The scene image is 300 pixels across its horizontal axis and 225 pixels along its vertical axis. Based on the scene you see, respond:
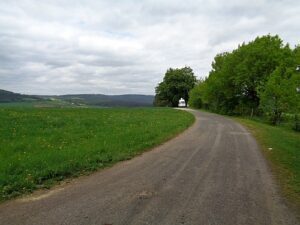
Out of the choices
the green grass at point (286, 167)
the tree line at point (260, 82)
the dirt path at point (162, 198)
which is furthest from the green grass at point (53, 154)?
the tree line at point (260, 82)

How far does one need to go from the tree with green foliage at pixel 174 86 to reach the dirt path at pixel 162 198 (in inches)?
3529

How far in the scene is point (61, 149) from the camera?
1183cm

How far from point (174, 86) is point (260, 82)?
199 feet

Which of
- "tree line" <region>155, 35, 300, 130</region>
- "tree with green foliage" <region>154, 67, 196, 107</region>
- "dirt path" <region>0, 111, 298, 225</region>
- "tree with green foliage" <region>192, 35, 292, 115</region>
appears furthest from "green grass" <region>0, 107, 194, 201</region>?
"tree with green foliage" <region>154, 67, 196, 107</region>

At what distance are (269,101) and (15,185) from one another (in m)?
32.9

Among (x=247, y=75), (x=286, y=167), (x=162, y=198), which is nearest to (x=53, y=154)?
(x=162, y=198)

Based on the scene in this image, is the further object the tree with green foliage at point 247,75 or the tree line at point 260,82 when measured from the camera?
the tree with green foliage at point 247,75

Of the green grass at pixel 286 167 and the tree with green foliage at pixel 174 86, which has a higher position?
the tree with green foliage at pixel 174 86

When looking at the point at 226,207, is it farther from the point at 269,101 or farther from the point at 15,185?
the point at 269,101

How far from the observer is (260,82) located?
129 ft

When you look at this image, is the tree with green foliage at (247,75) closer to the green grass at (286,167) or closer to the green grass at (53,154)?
the green grass at (286,167)

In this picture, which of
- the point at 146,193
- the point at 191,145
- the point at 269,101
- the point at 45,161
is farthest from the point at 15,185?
the point at 269,101

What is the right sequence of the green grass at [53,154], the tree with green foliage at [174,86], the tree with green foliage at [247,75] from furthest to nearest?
the tree with green foliage at [174,86]
the tree with green foliage at [247,75]
the green grass at [53,154]

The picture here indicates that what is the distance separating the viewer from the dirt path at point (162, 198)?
5801 millimetres
